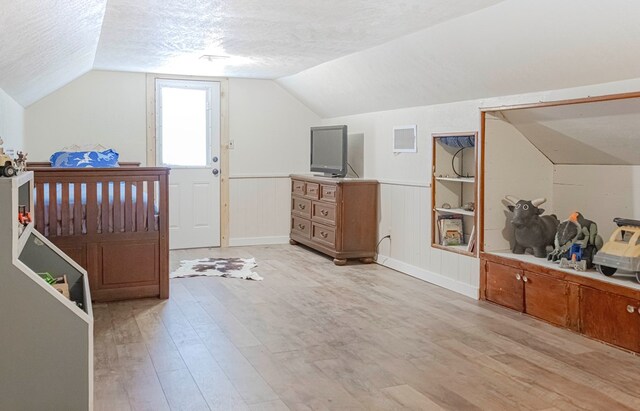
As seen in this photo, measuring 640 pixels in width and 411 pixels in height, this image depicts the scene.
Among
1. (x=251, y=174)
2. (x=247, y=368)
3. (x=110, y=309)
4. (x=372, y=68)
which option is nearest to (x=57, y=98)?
(x=251, y=174)

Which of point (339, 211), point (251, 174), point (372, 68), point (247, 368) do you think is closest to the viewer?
point (247, 368)

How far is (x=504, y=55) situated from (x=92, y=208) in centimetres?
326

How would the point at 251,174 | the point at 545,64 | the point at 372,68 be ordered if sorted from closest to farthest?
the point at 545,64 < the point at 372,68 < the point at 251,174

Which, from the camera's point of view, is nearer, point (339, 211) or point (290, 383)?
point (290, 383)

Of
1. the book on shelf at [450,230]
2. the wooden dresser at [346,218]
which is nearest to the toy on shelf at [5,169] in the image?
the book on shelf at [450,230]

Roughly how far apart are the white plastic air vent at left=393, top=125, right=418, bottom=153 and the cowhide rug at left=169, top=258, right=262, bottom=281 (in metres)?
1.92

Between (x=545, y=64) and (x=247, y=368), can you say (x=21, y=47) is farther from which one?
(x=545, y=64)

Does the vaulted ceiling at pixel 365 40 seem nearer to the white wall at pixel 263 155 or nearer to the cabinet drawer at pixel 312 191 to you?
the cabinet drawer at pixel 312 191

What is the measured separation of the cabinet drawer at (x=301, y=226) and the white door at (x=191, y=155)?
0.95m

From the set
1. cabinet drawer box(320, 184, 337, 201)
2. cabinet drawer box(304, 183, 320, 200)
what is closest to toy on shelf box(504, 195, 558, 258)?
cabinet drawer box(320, 184, 337, 201)

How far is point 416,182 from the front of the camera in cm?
583

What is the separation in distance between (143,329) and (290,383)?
140 cm

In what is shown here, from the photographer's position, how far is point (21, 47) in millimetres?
3062

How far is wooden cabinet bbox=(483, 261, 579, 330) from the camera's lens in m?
4.14
